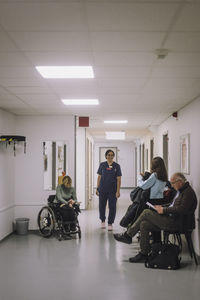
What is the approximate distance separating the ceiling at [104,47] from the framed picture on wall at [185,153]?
0.71m

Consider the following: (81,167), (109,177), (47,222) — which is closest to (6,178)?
(47,222)

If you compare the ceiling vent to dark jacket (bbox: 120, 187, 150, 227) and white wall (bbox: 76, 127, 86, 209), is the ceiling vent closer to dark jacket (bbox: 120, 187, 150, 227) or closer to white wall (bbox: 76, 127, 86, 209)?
dark jacket (bbox: 120, 187, 150, 227)

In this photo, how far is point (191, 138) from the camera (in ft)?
19.6

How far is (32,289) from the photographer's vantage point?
4.05 m

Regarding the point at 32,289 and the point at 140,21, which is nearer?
the point at 140,21

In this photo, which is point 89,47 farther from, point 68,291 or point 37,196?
point 37,196

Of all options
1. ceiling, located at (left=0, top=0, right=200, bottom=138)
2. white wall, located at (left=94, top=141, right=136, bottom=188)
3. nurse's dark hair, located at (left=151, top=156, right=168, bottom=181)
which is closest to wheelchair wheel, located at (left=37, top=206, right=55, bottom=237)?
ceiling, located at (left=0, top=0, right=200, bottom=138)

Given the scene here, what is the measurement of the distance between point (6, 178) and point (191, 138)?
3.54 m

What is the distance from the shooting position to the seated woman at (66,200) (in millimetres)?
6770

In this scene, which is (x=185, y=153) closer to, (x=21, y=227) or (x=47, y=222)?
(x=47, y=222)

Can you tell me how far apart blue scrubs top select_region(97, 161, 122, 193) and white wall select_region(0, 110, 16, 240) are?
1.85 m

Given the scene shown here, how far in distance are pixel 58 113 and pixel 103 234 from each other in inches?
103

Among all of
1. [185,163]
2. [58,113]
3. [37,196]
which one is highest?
[58,113]

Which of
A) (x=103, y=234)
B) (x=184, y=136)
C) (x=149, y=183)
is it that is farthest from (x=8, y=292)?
(x=184, y=136)
